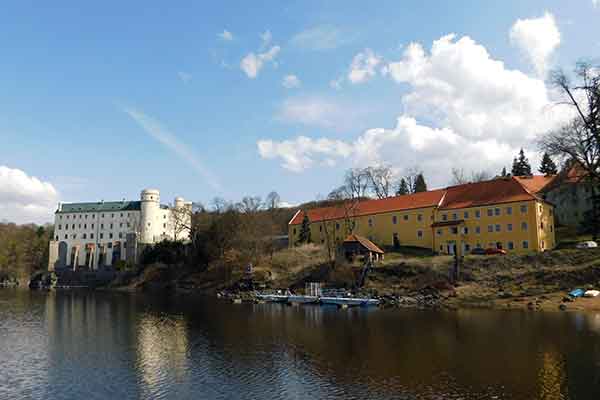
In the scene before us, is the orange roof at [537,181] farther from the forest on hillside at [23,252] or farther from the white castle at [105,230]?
the forest on hillside at [23,252]

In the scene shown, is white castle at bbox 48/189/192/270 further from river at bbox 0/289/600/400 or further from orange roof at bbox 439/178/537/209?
river at bbox 0/289/600/400

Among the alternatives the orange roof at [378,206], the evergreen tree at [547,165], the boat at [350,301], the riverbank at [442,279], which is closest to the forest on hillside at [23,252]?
the riverbank at [442,279]

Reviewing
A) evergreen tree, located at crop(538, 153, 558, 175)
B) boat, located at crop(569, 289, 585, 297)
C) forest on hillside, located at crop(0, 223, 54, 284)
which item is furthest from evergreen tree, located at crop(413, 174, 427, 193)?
forest on hillside, located at crop(0, 223, 54, 284)

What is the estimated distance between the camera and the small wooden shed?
2640 inches

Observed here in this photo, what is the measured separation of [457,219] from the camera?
220 feet

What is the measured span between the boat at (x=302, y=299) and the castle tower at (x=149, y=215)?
69.7 m

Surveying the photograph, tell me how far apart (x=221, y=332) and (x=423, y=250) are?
4108 centimetres

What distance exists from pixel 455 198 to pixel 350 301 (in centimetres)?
2631

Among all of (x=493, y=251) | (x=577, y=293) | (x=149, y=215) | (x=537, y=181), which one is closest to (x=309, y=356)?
(x=577, y=293)

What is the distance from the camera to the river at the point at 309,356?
21.4 meters

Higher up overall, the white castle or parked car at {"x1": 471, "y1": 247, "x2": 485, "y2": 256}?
the white castle

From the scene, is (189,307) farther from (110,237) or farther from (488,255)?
(110,237)

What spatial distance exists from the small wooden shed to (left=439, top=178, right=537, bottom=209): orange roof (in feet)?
41.4

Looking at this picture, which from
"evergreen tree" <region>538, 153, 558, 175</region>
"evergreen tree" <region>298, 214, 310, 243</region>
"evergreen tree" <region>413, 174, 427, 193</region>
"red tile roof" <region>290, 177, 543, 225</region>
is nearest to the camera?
"red tile roof" <region>290, 177, 543, 225</region>
